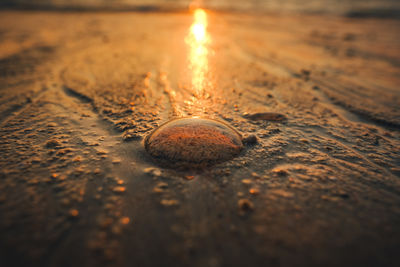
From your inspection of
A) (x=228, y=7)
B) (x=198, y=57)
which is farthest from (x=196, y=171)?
(x=228, y=7)

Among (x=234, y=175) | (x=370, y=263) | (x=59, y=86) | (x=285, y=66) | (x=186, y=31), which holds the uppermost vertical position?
(x=186, y=31)

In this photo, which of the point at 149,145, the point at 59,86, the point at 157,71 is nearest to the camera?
the point at 149,145

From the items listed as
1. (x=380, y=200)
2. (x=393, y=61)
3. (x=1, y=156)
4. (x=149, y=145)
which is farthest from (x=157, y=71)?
(x=393, y=61)

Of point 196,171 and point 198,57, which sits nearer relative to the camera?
point 196,171

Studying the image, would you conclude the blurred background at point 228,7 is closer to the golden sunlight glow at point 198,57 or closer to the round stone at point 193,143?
the golden sunlight glow at point 198,57

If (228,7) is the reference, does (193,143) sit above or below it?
below

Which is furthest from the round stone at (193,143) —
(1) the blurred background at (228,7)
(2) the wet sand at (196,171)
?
(1) the blurred background at (228,7)

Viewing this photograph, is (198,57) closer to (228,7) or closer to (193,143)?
(193,143)

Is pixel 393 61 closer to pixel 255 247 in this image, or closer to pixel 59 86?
pixel 255 247
